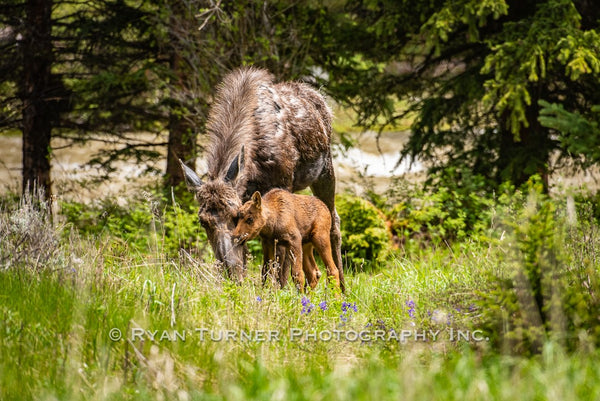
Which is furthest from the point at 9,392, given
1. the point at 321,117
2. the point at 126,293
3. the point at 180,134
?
the point at 180,134

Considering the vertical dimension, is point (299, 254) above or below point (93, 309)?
above

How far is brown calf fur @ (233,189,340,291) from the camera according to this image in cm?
659

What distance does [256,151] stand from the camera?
25.4 ft

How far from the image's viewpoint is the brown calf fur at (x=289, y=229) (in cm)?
659

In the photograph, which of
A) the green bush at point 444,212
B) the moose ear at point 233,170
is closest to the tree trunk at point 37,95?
the green bush at point 444,212

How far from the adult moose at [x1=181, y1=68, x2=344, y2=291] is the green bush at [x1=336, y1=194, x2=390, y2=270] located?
67.8 inches

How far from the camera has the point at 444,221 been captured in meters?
11.2

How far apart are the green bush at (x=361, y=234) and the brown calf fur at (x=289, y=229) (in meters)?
3.04

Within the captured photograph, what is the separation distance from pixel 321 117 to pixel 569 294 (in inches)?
209

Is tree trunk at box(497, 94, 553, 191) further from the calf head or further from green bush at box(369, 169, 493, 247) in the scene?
the calf head

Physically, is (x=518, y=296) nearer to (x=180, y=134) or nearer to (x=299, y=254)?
(x=299, y=254)

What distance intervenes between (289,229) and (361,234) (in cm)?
418

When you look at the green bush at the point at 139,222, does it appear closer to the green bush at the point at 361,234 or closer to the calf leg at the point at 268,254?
the green bush at the point at 361,234

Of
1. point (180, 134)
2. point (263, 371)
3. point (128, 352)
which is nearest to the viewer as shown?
point (263, 371)
